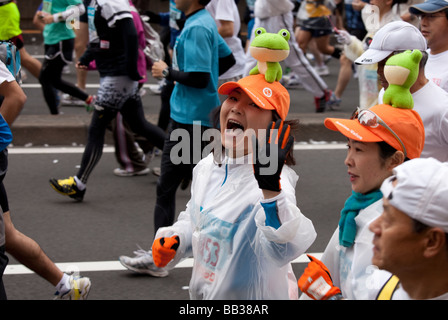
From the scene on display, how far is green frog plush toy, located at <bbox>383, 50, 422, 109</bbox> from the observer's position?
3.15 metres

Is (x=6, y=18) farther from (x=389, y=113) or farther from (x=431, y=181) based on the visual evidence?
(x=431, y=181)

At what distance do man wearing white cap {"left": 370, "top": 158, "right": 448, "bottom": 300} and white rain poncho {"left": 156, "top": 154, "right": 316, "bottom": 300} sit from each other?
722 mm

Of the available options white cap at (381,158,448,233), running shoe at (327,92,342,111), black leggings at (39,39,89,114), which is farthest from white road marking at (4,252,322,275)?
running shoe at (327,92,342,111)

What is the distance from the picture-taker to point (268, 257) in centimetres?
291

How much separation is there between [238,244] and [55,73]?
21.7 ft

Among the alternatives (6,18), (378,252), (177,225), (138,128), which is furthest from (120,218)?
(378,252)

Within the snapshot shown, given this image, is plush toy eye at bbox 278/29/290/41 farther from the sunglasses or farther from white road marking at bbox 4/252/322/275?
white road marking at bbox 4/252/322/275

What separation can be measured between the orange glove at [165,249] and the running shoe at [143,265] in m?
1.83

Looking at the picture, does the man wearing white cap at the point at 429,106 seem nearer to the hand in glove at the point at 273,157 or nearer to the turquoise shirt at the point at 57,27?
the hand in glove at the point at 273,157

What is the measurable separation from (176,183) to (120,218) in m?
1.16

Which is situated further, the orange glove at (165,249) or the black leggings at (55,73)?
the black leggings at (55,73)

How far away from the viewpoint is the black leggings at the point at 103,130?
21.6ft

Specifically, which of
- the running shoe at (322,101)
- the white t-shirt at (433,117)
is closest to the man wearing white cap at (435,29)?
the white t-shirt at (433,117)

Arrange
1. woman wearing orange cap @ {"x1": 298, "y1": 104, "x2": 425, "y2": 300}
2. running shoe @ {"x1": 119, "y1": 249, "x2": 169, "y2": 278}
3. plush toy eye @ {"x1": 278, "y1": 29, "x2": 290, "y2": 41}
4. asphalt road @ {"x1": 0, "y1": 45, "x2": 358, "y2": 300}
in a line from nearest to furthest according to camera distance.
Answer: woman wearing orange cap @ {"x1": 298, "y1": 104, "x2": 425, "y2": 300}, plush toy eye @ {"x1": 278, "y1": 29, "x2": 290, "y2": 41}, asphalt road @ {"x1": 0, "y1": 45, "x2": 358, "y2": 300}, running shoe @ {"x1": 119, "y1": 249, "x2": 169, "y2": 278}
